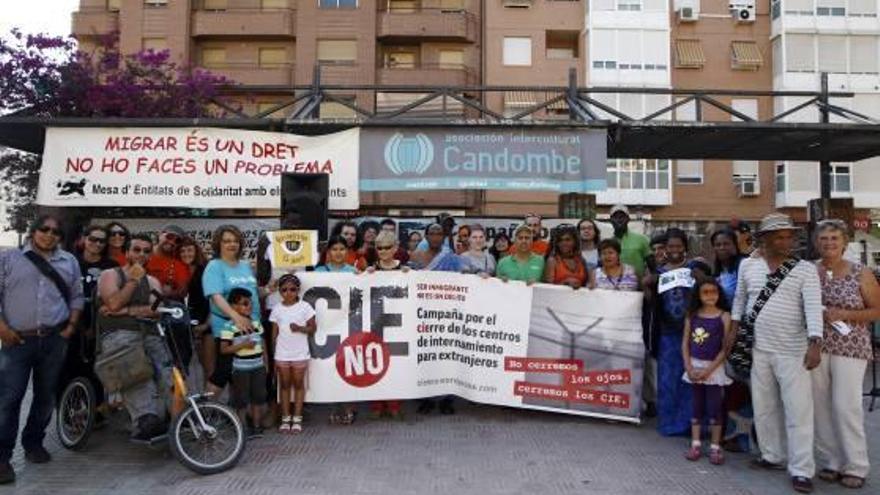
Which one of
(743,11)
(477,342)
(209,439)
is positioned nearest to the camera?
(209,439)

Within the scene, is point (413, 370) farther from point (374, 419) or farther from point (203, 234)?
point (203, 234)

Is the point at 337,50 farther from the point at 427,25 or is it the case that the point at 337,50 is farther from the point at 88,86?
the point at 88,86

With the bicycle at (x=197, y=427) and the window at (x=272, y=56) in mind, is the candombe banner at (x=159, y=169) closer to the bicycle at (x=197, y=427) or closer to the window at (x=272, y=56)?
the bicycle at (x=197, y=427)

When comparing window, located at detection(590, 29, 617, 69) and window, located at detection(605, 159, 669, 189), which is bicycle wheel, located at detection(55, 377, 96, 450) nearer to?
window, located at detection(605, 159, 669, 189)

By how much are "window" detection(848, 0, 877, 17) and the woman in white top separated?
34.0 meters

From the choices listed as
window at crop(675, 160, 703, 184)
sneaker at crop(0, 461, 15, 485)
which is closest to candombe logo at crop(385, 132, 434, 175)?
sneaker at crop(0, 461, 15, 485)

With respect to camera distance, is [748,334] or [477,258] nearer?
[748,334]

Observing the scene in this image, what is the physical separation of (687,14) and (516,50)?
331 inches

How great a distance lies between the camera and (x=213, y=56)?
115 feet

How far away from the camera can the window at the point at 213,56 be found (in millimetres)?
34812

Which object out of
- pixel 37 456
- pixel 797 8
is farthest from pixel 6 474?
pixel 797 8

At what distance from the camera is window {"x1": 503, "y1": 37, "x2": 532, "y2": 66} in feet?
112

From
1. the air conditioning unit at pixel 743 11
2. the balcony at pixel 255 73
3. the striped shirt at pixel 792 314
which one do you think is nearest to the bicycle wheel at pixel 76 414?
the striped shirt at pixel 792 314

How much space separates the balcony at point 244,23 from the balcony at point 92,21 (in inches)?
164
